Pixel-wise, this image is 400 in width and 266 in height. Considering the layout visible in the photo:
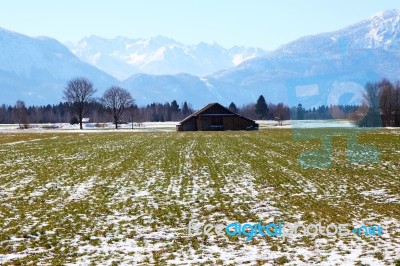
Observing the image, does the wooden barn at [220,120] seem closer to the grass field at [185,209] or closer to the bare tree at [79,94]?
the bare tree at [79,94]

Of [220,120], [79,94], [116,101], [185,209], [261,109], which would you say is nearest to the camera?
[185,209]

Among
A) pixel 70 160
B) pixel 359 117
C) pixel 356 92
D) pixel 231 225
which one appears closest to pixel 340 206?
pixel 231 225

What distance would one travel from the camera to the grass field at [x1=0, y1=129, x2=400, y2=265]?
433 inches

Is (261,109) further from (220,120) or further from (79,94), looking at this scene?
(220,120)

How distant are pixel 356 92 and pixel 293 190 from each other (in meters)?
9.14

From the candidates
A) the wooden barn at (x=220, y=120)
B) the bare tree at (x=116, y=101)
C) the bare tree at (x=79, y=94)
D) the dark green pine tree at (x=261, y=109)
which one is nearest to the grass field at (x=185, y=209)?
the wooden barn at (x=220, y=120)

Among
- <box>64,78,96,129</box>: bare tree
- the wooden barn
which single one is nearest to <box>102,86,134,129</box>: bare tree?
<box>64,78,96,129</box>: bare tree

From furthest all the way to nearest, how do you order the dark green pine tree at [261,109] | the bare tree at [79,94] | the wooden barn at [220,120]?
1. the dark green pine tree at [261,109]
2. the bare tree at [79,94]
3. the wooden barn at [220,120]

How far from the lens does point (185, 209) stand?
1579 cm

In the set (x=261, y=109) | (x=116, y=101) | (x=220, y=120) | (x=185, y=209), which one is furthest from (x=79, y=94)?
(x=185, y=209)

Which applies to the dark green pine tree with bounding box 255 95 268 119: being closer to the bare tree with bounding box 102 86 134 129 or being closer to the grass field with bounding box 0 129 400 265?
the bare tree with bounding box 102 86 134 129

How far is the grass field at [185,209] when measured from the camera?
1100 cm

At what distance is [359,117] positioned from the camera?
102875 millimetres

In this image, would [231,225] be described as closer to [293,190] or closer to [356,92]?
[293,190]
